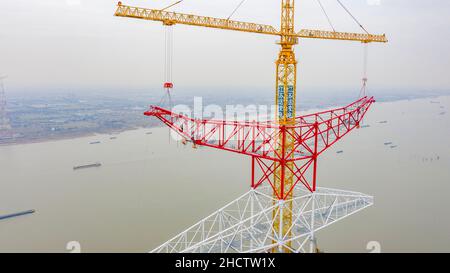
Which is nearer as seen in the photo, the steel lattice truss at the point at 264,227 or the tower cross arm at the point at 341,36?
the steel lattice truss at the point at 264,227

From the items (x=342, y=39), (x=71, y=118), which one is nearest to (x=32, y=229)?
(x=342, y=39)

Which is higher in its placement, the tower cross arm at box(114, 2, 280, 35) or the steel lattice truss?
the tower cross arm at box(114, 2, 280, 35)

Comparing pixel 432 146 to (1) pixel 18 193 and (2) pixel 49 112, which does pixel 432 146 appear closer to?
(1) pixel 18 193

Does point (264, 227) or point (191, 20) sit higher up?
point (191, 20)

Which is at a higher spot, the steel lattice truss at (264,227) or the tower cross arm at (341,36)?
the tower cross arm at (341,36)

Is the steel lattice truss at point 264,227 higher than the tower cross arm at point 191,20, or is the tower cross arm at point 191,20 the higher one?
the tower cross arm at point 191,20

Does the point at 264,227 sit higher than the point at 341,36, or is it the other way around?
the point at 341,36

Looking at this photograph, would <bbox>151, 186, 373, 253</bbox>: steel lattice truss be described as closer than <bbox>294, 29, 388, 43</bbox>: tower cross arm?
Yes

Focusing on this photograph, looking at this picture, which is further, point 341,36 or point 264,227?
point 341,36
